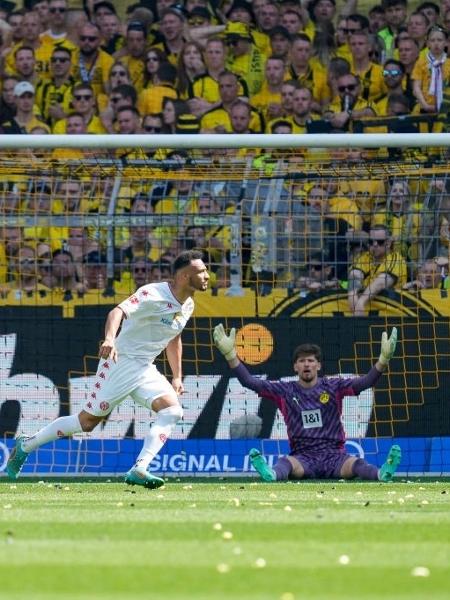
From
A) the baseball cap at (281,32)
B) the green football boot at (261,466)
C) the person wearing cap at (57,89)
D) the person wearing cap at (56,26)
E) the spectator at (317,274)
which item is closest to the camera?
the green football boot at (261,466)

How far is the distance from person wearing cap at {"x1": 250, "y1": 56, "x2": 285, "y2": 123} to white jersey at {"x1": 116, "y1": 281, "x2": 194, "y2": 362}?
22.9 feet

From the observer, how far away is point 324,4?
20062mm

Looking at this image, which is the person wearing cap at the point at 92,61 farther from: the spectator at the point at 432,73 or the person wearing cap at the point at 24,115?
the spectator at the point at 432,73

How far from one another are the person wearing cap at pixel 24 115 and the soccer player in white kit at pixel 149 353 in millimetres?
7502

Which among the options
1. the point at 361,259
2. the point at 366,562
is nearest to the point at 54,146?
the point at 361,259

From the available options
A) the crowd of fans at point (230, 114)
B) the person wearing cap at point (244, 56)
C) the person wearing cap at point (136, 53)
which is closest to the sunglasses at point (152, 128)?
the crowd of fans at point (230, 114)

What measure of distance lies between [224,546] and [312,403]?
6.74 metres

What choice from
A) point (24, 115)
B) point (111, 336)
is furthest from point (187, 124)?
point (111, 336)

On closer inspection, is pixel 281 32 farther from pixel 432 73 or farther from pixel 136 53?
pixel 432 73

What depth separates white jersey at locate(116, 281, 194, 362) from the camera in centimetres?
1266

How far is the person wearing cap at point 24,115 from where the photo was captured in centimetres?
1977

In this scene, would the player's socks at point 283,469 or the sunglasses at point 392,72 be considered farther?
the sunglasses at point 392,72

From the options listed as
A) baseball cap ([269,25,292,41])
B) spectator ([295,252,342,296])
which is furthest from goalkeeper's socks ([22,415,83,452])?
baseball cap ([269,25,292,41])

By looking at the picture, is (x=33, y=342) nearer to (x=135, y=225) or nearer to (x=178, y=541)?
(x=135, y=225)
